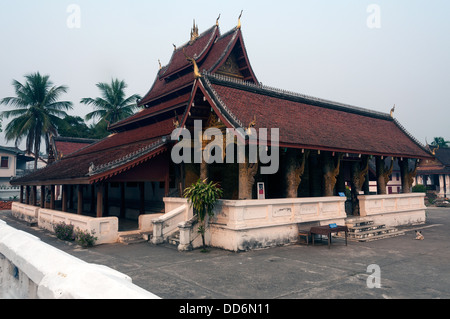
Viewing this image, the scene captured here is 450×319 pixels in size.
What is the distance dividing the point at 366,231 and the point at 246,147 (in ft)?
21.6

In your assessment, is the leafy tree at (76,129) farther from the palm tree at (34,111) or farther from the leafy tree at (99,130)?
the palm tree at (34,111)

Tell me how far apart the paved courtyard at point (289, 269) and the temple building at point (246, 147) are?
148 centimetres

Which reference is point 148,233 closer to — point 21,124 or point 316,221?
point 316,221

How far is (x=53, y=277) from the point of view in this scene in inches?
122

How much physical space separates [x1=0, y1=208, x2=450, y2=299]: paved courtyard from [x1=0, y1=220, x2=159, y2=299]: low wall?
2.80 meters

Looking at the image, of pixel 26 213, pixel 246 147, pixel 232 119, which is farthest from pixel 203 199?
pixel 26 213

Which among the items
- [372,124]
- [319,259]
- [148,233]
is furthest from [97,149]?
[372,124]

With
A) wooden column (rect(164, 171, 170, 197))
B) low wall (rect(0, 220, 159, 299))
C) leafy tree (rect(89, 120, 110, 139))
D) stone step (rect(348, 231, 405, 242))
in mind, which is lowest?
stone step (rect(348, 231, 405, 242))

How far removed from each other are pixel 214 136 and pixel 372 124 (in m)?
11.1

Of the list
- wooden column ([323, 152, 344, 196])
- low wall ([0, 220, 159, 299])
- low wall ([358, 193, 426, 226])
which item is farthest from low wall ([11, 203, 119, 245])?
low wall ([358, 193, 426, 226])

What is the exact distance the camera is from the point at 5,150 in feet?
135

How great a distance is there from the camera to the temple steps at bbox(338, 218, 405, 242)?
42.0 feet

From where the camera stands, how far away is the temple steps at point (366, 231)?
42.0ft

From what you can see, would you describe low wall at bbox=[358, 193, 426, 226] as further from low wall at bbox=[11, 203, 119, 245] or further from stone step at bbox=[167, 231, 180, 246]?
low wall at bbox=[11, 203, 119, 245]
